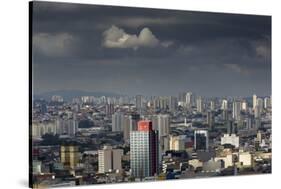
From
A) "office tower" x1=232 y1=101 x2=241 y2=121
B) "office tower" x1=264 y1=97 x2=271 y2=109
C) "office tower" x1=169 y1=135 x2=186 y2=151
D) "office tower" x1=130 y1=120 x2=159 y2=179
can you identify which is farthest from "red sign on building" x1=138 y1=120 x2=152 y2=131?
"office tower" x1=264 y1=97 x2=271 y2=109

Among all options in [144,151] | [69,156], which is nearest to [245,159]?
[144,151]

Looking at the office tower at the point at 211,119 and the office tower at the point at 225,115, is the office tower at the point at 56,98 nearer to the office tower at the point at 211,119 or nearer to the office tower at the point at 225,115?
the office tower at the point at 211,119

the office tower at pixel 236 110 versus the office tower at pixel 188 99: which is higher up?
the office tower at pixel 188 99

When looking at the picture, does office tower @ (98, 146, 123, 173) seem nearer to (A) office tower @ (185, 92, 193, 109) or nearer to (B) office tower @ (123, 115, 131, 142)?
(B) office tower @ (123, 115, 131, 142)

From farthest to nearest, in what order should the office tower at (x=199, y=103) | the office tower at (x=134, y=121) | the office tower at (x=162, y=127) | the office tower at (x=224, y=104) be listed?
the office tower at (x=224, y=104), the office tower at (x=199, y=103), the office tower at (x=162, y=127), the office tower at (x=134, y=121)

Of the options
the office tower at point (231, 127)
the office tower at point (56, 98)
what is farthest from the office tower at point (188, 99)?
the office tower at point (56, 98)
